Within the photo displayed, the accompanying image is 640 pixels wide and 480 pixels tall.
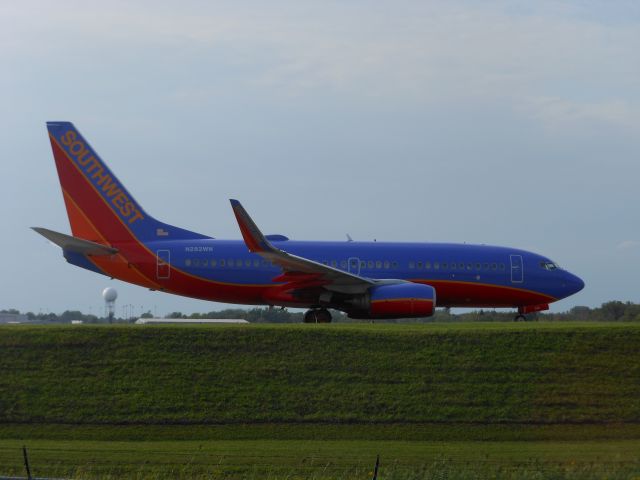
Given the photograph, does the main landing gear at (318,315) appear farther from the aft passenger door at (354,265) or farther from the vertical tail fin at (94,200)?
the vertical tail fin at (94,200)

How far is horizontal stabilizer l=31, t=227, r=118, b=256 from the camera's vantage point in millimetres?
29487

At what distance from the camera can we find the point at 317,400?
18.5 meters

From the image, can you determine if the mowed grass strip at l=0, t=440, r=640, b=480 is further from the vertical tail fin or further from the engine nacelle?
the vertical tail fin

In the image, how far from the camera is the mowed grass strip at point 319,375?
59.2 feet

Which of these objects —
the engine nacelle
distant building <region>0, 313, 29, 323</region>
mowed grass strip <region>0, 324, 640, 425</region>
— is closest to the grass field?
mowed grass strip <region>0, 324, 640, 425</region>

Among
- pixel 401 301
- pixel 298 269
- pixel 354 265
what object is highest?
pixel 354 265

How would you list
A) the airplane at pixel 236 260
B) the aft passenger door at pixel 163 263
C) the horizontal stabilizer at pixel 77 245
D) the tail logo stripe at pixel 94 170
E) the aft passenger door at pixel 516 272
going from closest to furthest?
the horizontal stabilizer at pixel 77 245 < the airplane at pixel 236 260 < the aft passenger door at pixel 163 263 < the tail logo stripe at pixel 94 170 < the aft passenger door at pixel 516 272

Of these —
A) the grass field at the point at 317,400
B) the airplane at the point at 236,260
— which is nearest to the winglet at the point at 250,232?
the airplane at the point at 236,260

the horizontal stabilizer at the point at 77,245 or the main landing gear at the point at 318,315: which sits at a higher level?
the horizontal stabilizer at the point at 77,245

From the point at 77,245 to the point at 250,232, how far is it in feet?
18.4

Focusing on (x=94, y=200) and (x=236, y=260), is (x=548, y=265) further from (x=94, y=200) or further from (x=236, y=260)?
(x=94, y=200)

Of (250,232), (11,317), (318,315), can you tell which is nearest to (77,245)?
(250,232)

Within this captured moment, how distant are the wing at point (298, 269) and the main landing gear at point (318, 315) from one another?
92cm

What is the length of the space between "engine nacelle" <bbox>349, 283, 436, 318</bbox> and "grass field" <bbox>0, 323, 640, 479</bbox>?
5591 millimetres
